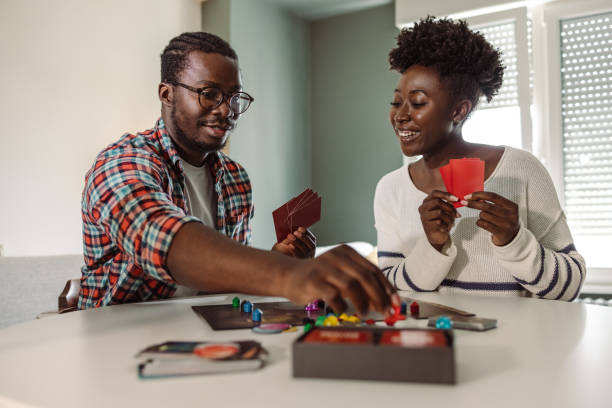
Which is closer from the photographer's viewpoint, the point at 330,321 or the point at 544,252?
the point at 330,321

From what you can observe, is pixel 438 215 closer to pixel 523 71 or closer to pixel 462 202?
pixel 462 202

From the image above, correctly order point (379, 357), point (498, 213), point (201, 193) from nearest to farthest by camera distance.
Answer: point (379, 357) < point (498, 213) < point (201, 193)

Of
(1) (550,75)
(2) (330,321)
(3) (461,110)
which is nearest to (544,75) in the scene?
(1) (550,75)

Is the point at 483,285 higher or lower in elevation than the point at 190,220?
lower

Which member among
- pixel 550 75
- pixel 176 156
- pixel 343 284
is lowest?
pixel 343 284

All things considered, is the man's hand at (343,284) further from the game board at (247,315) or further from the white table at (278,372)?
the game board at (247,315)

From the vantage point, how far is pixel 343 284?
67 centimetres

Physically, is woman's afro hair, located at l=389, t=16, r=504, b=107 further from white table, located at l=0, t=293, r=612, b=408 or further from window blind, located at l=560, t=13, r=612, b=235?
window blind, located at l=560, t=13, r=612, b=235

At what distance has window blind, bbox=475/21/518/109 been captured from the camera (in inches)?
142

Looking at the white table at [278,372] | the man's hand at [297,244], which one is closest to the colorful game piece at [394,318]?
the white table at [278,372]

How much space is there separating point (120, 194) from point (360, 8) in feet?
12.2

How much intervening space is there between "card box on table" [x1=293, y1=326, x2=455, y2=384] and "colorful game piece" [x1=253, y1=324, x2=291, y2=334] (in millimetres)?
239

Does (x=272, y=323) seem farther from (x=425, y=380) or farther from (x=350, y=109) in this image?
(x=350, y=109)

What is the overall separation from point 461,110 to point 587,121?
2.36 meters
